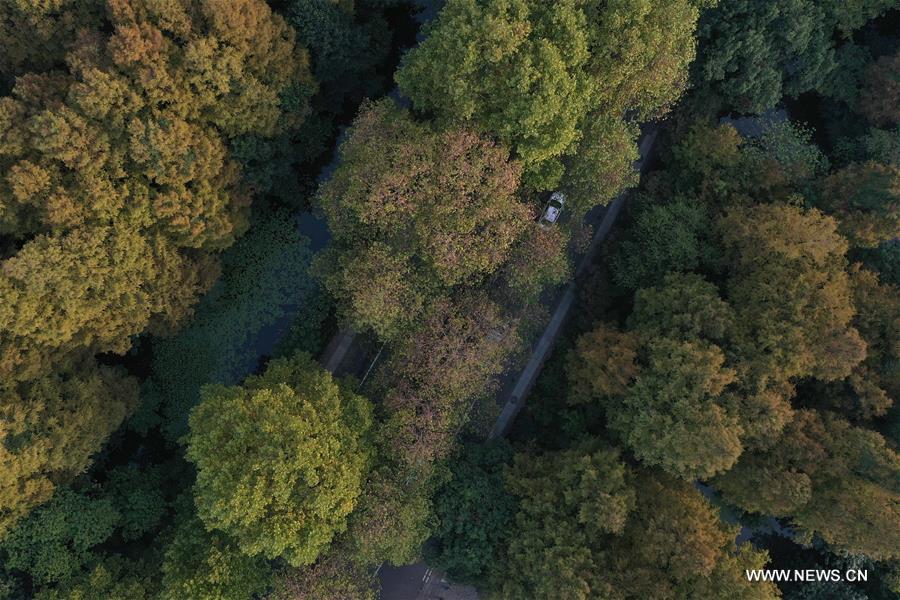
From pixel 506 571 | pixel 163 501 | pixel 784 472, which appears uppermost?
pixel 784 472

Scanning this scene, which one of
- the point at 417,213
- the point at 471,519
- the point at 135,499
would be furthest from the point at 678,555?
the point at 135,499

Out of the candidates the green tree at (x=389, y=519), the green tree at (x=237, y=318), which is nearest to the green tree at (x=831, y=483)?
the green tree at (x=389, y=519)

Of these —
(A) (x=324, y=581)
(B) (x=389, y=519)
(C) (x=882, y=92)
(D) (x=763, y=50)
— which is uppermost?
(C) (x=882, y=92)

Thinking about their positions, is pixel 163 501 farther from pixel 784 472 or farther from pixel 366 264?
pixel 784 472

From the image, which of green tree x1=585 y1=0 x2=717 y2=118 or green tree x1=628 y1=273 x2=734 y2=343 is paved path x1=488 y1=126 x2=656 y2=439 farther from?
green tree x1=585 y1=0 x2=717 y2=118

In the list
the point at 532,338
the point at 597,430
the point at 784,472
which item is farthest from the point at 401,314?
the point at 784,472

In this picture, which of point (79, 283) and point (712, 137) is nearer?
point (79, 283)

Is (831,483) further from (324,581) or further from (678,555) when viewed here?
(324,581)
